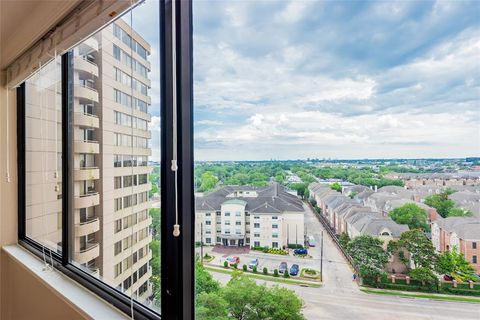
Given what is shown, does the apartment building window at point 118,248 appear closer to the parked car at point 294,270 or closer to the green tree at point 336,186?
the parked car at point 294,270

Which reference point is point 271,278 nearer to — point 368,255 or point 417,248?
point 368,255

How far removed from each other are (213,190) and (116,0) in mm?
828

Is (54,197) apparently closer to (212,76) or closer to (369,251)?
(212,76)

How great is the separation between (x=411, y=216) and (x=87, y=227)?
1.59 meters

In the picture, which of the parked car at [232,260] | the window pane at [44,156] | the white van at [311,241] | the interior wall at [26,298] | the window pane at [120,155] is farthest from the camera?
the window pane at [44,156]

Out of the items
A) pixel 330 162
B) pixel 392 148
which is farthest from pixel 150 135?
pixel 392 148

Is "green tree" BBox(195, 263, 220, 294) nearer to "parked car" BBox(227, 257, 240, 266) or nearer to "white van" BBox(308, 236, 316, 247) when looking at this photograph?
"parked car" BBox(227, 257, 240, 266)

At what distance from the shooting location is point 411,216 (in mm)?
550

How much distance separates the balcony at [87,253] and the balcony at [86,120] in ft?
2.18

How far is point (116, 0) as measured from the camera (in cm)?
101

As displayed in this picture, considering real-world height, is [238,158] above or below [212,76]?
below

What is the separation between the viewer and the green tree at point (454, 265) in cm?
48

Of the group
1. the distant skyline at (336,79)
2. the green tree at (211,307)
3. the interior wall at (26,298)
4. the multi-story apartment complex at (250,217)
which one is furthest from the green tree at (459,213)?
the interior wall at (26,298)

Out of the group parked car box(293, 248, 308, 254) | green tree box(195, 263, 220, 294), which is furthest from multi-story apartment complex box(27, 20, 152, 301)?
parked car box(293, 248, 308, 254)
